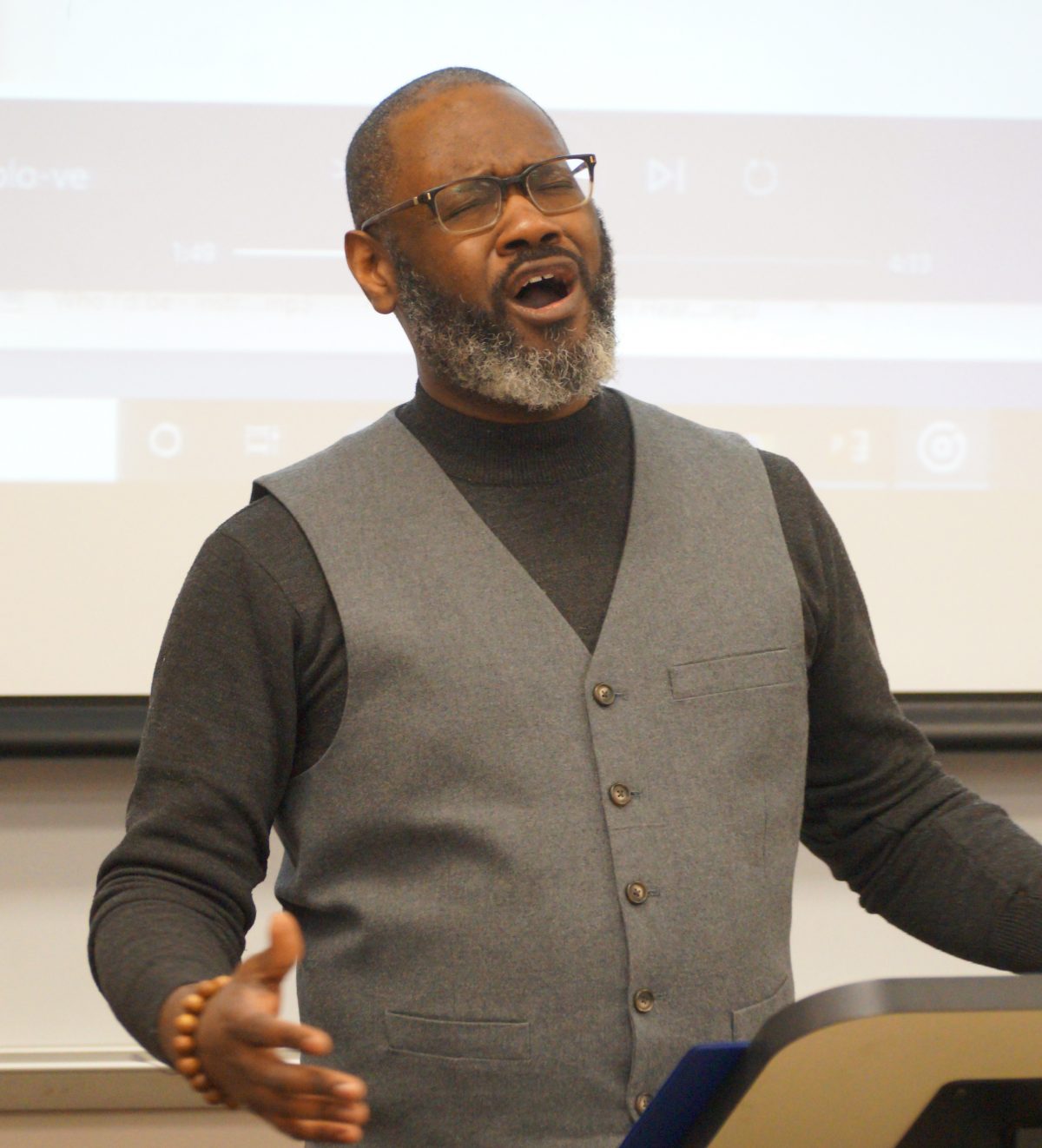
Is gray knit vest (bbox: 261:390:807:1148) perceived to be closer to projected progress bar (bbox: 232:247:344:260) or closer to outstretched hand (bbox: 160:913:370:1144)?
outstretched hand (bbox: 160:913:370:1144)

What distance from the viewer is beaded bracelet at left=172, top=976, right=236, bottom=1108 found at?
29.7 inches

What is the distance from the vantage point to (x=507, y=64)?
73.4 inches

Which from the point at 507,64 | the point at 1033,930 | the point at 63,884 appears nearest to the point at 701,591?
the point at 1033,930

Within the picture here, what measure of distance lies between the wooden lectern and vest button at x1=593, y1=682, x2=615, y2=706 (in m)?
0.41

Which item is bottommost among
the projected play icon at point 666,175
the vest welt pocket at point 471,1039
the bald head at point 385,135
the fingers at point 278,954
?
the vest welt pocket at point 471,1039

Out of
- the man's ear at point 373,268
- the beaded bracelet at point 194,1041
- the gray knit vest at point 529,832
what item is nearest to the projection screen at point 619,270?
the man's ear at point 373,268

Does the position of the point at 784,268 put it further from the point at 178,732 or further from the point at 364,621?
the point at 178,732

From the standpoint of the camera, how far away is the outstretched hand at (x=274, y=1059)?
25.4 inches

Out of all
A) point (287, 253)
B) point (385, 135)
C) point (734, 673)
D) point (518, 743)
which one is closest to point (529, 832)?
point (518, 743)

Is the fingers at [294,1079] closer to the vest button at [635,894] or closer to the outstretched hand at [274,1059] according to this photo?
the outstretched hand at [274,1059]

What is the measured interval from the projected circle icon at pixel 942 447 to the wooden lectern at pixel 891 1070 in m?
1.37

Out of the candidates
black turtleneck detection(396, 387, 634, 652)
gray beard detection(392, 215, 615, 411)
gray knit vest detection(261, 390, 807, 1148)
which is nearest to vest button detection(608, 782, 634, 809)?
gray knit vest detection(261, 390, 807, 1148)

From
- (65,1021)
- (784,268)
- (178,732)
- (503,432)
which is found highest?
(784,268)

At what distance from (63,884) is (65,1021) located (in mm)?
198
